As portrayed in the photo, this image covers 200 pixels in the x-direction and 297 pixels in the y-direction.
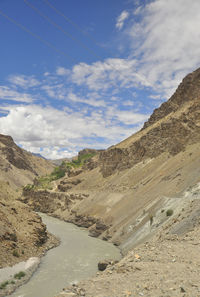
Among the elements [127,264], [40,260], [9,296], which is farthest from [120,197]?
[127,264]

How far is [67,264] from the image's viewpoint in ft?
74.4

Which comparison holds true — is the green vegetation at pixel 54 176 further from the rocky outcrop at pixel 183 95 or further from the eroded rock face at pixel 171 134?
the rocky outcrop at pixel 183 95

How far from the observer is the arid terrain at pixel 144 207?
9.05 metres

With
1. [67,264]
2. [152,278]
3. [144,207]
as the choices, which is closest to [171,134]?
[144,207]

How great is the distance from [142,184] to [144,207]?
927 cm

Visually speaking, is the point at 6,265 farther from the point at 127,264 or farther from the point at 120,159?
the point at 120,159

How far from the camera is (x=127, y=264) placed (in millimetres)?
10992

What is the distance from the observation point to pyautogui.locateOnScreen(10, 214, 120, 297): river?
17.0 m

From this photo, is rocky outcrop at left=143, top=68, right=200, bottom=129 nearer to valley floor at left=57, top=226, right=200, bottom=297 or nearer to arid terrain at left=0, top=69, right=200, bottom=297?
arid terrain at left=0, top=69, right=200, bottom=297

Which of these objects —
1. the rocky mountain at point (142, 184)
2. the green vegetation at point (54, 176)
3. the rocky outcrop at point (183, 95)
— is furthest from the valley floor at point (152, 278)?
the green vegetation at point (54, 176)

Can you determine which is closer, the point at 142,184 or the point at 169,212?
the point at 169,212

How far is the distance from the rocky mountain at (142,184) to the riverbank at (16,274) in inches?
370

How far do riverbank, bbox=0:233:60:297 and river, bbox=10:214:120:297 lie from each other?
1.19 feet

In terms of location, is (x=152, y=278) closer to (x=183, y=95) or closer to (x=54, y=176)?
(x=183, y=95)
